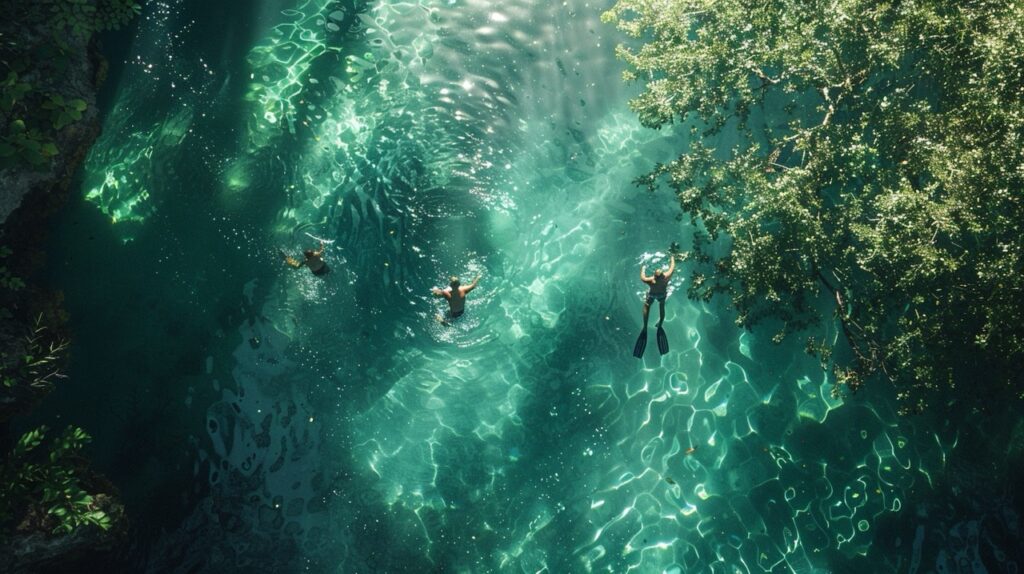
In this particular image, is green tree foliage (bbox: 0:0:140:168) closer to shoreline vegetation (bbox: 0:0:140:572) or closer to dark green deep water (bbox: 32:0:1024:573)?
shoreline vegetation (bbox: 0:0:140:572)

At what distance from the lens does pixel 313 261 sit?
12453 mm

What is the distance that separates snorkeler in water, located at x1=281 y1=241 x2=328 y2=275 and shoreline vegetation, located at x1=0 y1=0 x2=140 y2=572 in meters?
4.14

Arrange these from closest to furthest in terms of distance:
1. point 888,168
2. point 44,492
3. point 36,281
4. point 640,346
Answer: point 44,492 → point 888,168 → point 36,281 → point 640,346

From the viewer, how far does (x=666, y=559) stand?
11.8 meters

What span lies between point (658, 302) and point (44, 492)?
436 inches

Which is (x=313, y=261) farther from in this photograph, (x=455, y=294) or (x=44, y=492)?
(x=44, y=492)

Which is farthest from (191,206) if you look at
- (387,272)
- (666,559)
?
(666,559)

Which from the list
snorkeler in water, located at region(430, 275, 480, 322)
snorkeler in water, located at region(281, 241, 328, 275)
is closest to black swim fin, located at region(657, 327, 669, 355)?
snorkeler in water, located at region(430, 275, 480, 322)

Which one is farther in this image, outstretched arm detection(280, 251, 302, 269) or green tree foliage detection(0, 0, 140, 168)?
outstretched arm detection(280, 251, 302, 269)

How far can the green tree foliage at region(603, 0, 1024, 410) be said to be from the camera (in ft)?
28.6

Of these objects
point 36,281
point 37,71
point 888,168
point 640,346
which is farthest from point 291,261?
point 888,168

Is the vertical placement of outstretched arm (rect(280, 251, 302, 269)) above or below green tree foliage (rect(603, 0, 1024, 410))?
below

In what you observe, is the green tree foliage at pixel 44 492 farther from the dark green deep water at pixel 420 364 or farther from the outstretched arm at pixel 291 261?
the outstretched arm at pixel 291 261

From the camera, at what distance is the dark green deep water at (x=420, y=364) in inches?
460
